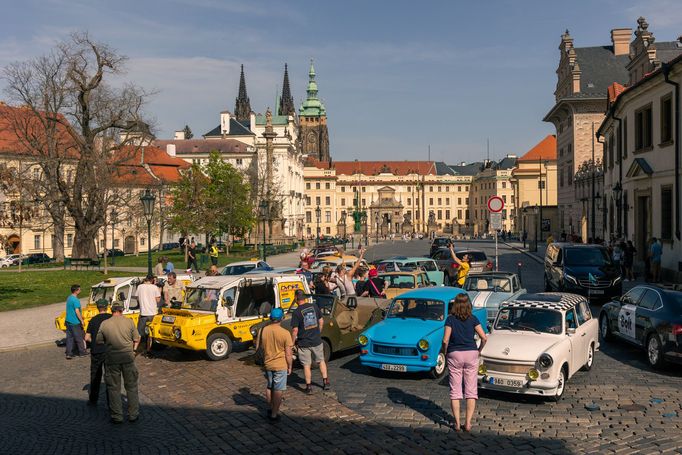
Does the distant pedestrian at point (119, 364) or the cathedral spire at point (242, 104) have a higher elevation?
the cathedral spire at point (242, 104)

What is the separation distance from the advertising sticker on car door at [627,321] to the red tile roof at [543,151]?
96.4 meters

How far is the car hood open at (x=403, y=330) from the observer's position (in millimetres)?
11898

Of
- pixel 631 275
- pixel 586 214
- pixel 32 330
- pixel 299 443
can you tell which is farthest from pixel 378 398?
pixel 586 214

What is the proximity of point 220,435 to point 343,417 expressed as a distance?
190cm

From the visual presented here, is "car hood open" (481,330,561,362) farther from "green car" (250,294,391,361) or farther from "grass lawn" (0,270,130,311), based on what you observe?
"grass lawn" (0,270,130,311)

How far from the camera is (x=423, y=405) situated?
10.3 meters

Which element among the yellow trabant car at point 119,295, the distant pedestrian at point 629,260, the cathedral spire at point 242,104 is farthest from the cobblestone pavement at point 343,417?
the cathedral spire at point 242,104

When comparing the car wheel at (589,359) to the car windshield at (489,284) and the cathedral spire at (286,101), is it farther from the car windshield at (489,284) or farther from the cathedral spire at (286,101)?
the cathedral spire at (286,101)

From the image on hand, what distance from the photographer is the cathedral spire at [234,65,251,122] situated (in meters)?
145

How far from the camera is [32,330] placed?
18391 millimetres

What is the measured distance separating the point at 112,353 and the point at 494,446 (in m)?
5.76

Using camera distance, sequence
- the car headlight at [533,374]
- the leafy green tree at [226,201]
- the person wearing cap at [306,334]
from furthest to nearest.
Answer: the leafy green tree at [226,201], the person wearing cap at [306,334], the car headlight at [533,374]

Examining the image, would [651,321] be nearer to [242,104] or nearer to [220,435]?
[220,435]

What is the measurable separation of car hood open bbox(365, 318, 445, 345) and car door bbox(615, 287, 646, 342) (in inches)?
171
